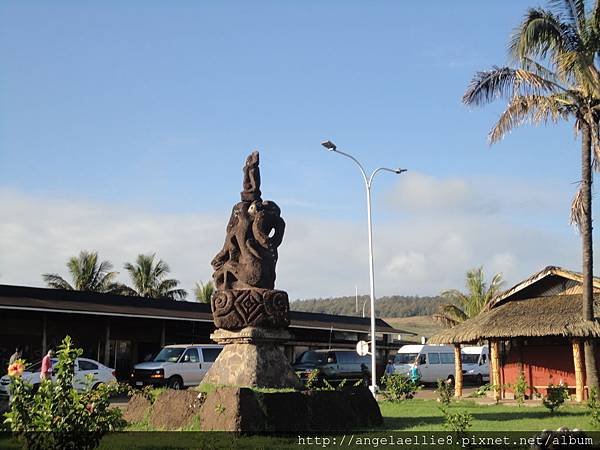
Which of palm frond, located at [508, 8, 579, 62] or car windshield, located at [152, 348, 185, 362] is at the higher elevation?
palm frond, located at [508, 8, 579, 62]

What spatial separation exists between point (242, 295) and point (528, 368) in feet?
54.1

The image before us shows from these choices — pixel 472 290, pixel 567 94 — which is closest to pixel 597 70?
pixel 567 94

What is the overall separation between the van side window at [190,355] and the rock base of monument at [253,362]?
1228cm

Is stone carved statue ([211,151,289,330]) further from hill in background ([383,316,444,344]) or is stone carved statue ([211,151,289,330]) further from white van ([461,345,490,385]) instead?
hill in background ([383,316,444,344])

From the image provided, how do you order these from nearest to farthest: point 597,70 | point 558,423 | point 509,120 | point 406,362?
1. point 558,423
2. point 597,70
3. point 509,120
4. point 406,362

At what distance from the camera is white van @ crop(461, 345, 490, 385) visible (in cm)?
4216

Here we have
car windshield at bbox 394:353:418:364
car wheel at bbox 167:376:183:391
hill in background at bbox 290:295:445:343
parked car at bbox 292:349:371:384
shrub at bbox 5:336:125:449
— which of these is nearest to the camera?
shrub at bbox 5:336:125:449

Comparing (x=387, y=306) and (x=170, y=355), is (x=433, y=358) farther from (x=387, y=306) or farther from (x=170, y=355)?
(x=387, y=306)

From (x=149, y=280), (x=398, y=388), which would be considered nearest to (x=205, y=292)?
(x=149, y=280)

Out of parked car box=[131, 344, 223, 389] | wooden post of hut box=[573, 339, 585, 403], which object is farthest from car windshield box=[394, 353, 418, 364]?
wooden post of hut box=[573, 339, 585, 403]

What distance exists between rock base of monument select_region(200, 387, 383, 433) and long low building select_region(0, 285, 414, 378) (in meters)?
14.8

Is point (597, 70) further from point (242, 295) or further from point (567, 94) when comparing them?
point (242, 295)

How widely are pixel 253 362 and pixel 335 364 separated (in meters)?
17.4

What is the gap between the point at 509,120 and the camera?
20734 millimetres
